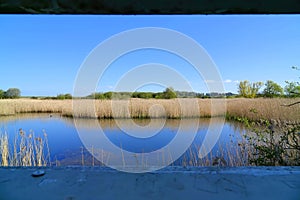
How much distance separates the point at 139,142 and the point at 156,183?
11.5 ft

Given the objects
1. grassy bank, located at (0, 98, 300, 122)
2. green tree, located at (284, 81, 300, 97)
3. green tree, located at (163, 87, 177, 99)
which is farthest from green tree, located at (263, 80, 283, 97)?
green tree, located at (163, 87, 177, 99)

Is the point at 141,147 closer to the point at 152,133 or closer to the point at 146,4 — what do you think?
the point at 152,133

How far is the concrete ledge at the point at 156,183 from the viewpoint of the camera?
29.7 inches

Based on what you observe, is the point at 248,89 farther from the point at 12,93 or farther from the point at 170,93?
the point at 12,93

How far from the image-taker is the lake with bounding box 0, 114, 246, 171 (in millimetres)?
3142

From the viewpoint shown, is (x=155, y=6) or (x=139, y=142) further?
(x=139, y=142)

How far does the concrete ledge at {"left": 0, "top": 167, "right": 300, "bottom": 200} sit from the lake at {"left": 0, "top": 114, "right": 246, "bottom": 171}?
4.98 feet

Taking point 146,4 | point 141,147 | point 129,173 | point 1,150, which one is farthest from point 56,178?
point 141,147

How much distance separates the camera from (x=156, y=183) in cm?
84

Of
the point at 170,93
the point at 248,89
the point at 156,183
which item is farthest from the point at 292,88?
the point at 248,89

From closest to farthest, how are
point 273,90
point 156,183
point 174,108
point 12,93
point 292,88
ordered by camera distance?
point 156,183
point 292,88
point 273,90
point 174,108
point 12,93

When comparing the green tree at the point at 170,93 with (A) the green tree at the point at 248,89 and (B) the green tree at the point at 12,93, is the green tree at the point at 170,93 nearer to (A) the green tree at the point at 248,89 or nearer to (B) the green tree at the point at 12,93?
(A) the green tree at the point at 248,89

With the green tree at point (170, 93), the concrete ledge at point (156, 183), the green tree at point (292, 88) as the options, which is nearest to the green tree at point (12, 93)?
the green tree at point (170, 93)

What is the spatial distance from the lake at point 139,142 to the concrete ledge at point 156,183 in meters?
1.52
